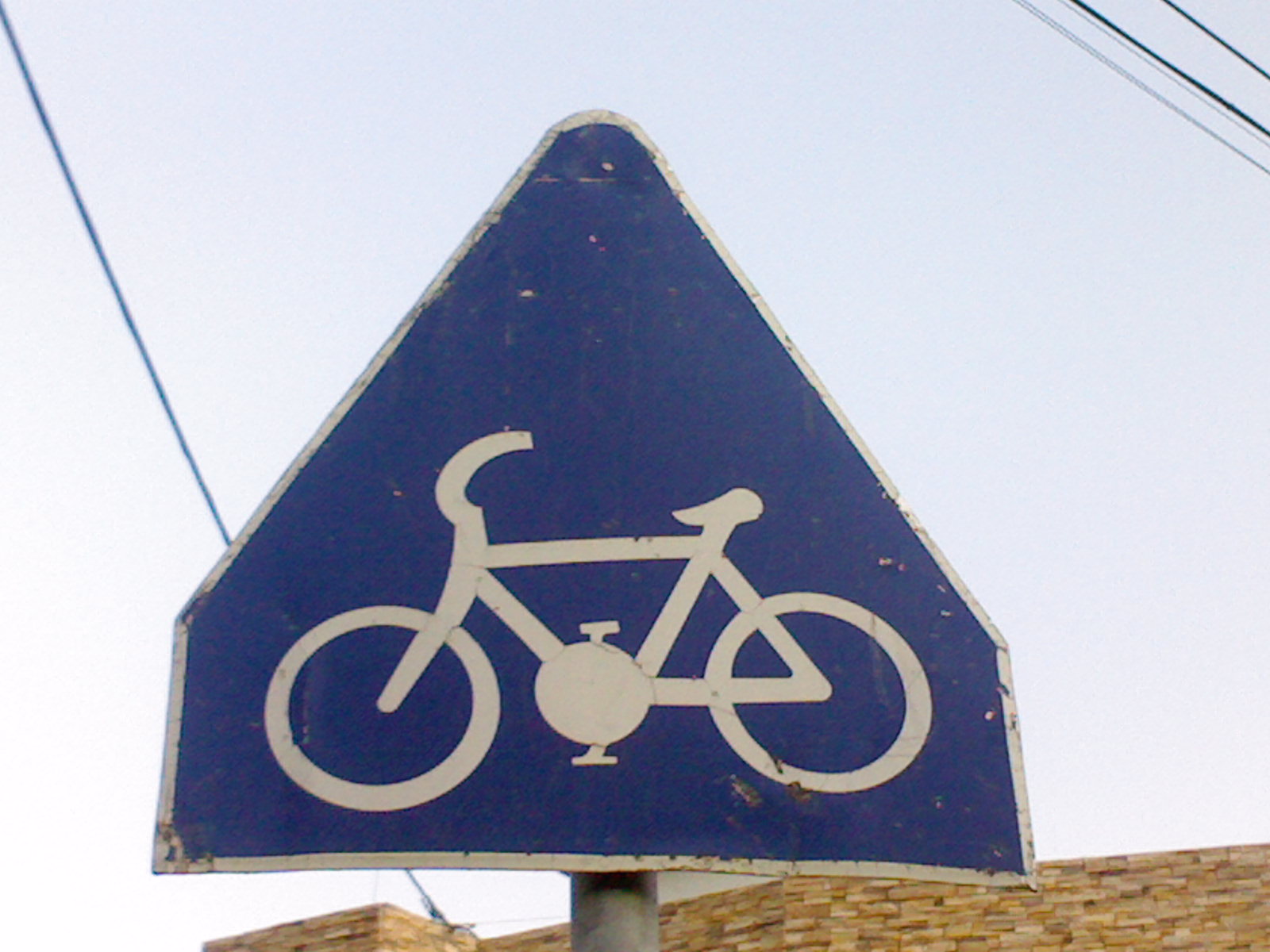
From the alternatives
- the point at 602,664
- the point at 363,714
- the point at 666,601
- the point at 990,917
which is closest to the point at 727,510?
the point at 666,601

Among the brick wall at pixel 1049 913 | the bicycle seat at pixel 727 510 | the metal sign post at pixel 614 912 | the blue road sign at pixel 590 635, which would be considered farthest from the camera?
the brick wall at pixel 1049 913

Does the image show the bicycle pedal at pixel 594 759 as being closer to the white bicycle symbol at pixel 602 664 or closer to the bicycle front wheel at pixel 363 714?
the white bicycle symbol at pixel 602 664

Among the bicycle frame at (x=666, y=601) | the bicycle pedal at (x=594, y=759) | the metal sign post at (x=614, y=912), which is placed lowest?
the metal sign post at (x=614, y=912)

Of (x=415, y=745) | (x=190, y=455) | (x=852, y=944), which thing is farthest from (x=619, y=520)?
(x=852, y=944)

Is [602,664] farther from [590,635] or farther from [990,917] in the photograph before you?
[990,917]

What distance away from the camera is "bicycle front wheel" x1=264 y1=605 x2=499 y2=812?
5.84ft

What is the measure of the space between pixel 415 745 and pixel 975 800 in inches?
25.6

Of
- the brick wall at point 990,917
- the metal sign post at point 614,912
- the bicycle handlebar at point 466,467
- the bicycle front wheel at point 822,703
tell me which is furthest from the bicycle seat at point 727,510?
the brick wall at point 990,917

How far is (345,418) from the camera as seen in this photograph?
2041 millimetres

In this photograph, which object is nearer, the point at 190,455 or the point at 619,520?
the point at 619,520

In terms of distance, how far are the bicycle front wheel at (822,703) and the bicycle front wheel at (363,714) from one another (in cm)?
27

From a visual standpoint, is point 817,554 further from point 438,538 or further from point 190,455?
point 190,455

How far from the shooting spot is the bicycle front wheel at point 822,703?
1.78 m

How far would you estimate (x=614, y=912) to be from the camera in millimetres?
1689
